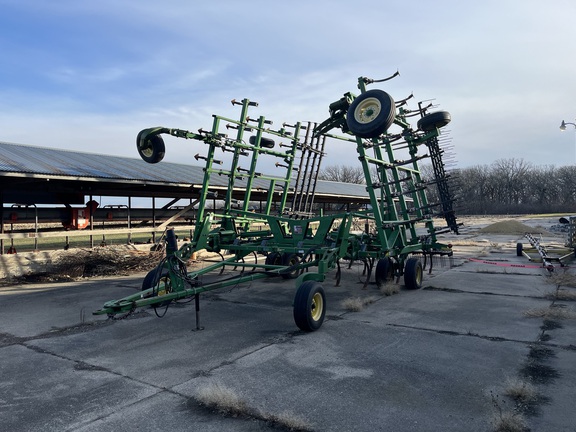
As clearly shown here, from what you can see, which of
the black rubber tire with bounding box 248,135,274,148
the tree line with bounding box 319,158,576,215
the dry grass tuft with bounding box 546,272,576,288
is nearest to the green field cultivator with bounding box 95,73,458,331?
the black rubber tire with bounding box 248,135,274,148

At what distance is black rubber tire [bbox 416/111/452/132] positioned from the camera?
33.1ft

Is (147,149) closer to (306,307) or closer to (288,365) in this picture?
(306,307)

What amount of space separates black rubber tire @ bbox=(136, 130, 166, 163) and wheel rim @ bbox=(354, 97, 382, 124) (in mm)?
4708

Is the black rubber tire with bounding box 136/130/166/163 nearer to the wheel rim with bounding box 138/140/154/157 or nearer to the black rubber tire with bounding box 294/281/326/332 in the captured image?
the wheel rim with bounding box 138/140/154/157

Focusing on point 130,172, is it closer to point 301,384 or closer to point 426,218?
point 426,218

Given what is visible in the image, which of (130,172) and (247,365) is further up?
(130,172)

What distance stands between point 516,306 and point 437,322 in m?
2.17

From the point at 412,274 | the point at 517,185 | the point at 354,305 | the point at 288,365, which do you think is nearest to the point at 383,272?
the point at 412,274

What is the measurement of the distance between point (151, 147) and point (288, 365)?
7049 mm

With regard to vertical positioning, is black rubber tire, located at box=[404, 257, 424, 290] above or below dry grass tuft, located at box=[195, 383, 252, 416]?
above

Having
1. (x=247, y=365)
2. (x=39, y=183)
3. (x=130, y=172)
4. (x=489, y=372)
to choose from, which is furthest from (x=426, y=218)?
(x=39, y=183)

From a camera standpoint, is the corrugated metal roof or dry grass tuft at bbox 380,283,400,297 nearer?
dry grass tuft at bbox 380,283,400,297

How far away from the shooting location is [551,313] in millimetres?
7113

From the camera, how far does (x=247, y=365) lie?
500 centimetres
